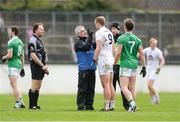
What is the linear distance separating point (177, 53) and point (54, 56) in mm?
5196

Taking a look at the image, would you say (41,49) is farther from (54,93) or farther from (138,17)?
(138,17)

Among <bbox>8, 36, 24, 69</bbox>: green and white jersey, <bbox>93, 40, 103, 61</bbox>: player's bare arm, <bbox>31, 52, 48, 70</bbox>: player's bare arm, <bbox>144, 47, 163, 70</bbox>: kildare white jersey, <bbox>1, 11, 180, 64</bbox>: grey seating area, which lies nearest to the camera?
<bbox>93, 40, 103, 61</bbox>: player's bare arm

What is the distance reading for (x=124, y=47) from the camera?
21812mm

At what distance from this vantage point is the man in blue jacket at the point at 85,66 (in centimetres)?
2253

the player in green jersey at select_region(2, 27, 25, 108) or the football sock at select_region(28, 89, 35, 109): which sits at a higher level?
the player in green jersey at select_region(2, 27, 25, 108)

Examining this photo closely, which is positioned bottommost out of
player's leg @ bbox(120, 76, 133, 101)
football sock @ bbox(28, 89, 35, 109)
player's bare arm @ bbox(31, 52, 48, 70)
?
football sock @ bbox(28, 89, 35, 109)

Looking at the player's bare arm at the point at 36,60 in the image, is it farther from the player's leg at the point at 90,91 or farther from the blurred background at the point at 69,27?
the blurred background at the point at 69,27

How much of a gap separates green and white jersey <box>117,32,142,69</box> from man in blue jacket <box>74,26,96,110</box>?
951 mm

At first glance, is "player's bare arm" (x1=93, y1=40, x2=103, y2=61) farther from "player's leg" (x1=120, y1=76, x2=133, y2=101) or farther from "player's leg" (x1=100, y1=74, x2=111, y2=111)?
"player's leg" (x1=120, y1=76, x2=133, y2=101)

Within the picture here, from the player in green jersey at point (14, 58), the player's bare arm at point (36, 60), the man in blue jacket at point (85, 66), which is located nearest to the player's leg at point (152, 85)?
the player in green jersey at point (14, 58)

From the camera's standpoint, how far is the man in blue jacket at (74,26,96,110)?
2253cm

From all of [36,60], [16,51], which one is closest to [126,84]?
[36,60]

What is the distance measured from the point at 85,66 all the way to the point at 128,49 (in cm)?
135

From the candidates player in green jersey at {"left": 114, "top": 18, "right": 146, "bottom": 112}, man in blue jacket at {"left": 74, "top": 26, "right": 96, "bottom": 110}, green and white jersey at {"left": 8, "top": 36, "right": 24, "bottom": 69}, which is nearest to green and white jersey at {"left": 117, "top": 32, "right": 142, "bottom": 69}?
player in green jersey at {"left": 114, "top": 18, "right": 146, "bottom": 112}
